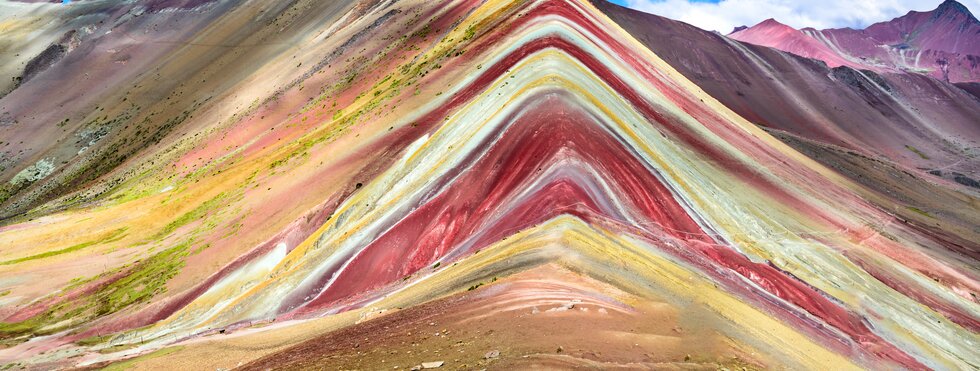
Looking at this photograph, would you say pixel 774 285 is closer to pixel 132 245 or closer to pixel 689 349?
pixel 689 349

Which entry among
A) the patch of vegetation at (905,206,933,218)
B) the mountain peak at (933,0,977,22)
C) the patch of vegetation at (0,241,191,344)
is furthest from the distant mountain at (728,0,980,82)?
the patch of vegetation at (0,241,191,344)

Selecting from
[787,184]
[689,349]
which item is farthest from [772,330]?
[787,184]

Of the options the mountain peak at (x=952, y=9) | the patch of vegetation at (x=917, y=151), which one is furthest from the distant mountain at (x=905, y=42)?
the patch of vegetation at (x=917, y=151)

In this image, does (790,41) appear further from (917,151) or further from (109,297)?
(109,297)

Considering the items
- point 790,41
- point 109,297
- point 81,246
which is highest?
point 790,41

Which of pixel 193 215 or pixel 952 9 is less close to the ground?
pixel 952 9

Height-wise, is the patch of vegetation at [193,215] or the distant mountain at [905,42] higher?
the distant mountain at [905,42]

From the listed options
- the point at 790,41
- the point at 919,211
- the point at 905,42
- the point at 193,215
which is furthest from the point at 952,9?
the point at 193,215

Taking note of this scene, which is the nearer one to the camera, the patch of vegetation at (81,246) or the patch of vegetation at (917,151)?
the patch of vegetation at (81,246)

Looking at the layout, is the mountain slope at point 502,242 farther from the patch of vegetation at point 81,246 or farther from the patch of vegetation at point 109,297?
the patch of vegetation at point 81,246
